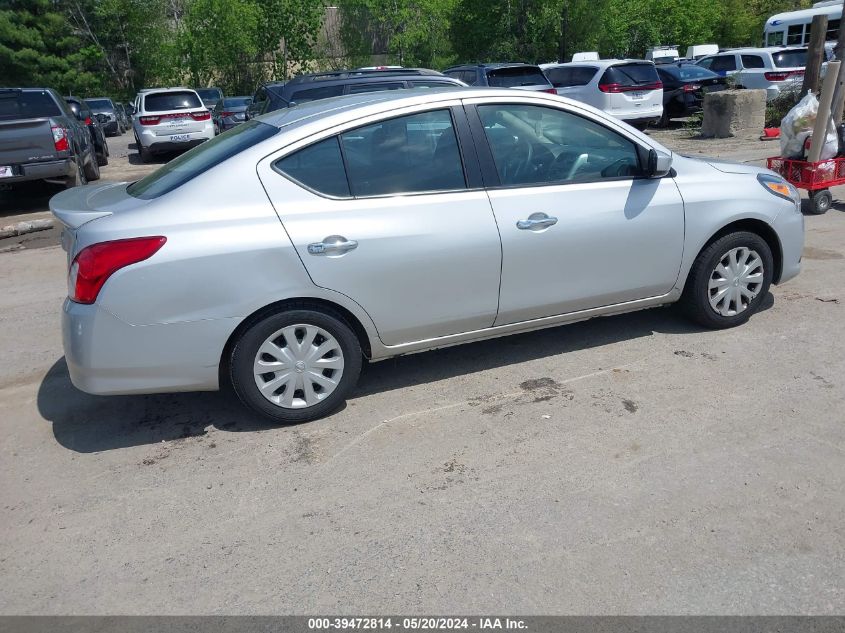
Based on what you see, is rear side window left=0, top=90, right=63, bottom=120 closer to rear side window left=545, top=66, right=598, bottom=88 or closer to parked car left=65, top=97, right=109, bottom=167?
parked car left=65, top=97, right=109, bottom=167

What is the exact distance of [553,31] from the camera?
110 feet

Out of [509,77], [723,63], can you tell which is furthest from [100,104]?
[723,63]

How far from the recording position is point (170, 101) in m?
18.6

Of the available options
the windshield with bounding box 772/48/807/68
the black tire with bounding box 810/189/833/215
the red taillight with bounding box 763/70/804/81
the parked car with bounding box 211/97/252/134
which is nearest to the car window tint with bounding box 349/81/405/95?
the black tire with bounding box 810/189/833/215

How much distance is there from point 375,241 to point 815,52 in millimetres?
12788

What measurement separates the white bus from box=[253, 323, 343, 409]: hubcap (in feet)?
91.4

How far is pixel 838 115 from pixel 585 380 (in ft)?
20.5

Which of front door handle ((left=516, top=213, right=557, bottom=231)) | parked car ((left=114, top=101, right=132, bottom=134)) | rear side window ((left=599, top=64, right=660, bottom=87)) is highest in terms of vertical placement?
→ front door handle ((left=516, top=213, right=557, bottom=231))

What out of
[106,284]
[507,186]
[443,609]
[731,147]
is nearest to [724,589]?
[443,609]

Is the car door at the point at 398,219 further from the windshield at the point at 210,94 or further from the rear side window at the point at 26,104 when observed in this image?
the windshield at the point at 210,94

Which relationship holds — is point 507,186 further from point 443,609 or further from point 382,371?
point 443,609

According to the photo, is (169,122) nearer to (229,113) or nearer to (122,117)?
(229,113)

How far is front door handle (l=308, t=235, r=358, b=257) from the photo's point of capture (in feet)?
13.5

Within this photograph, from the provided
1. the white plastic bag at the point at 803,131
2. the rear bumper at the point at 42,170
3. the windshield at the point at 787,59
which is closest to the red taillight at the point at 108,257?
the white plastic bag at the point at 803,131
